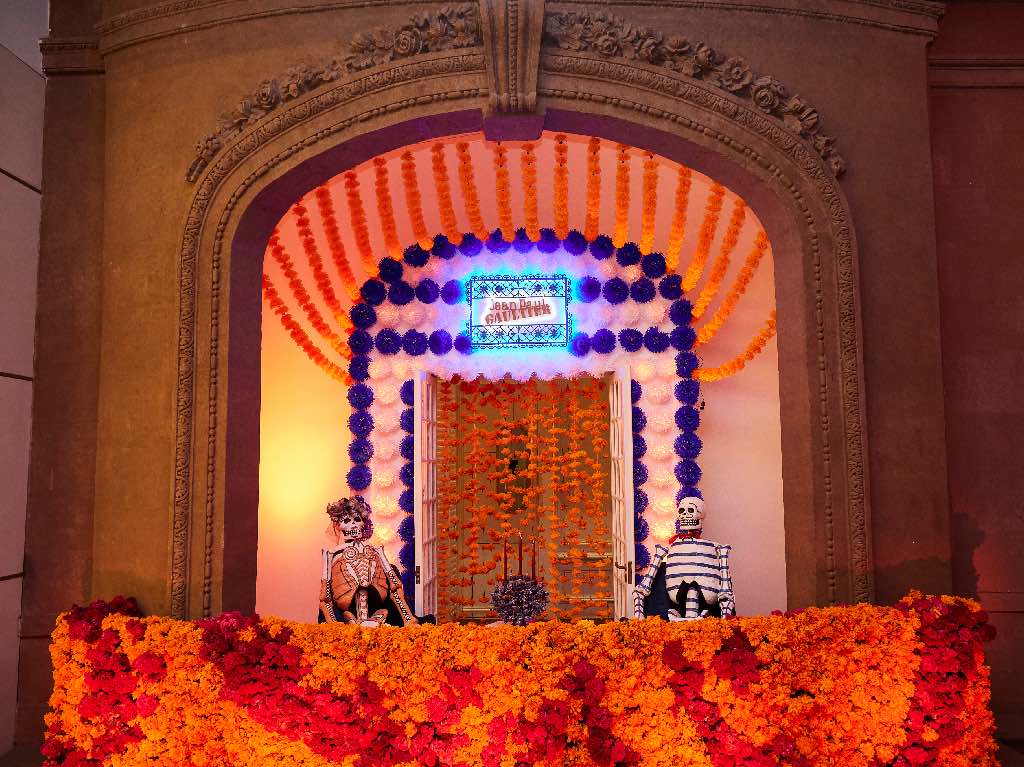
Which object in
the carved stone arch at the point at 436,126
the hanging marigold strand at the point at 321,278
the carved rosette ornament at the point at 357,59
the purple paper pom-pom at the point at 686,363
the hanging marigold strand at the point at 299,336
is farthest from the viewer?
the purple paper pom-pom at the point at 686,363

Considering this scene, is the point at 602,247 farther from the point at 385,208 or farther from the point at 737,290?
the point at 385,208

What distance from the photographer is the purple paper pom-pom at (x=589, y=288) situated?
6.62 meters

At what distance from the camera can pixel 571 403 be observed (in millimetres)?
7020

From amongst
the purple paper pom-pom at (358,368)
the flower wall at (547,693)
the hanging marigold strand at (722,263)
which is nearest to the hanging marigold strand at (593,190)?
the hanging marigold strand at (722,263)

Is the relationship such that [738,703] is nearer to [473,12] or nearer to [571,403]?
[473,12]

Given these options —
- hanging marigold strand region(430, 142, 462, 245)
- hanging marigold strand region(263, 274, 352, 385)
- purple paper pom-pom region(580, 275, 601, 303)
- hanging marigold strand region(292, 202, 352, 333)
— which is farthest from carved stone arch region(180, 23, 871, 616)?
purple paper pom-pom region(580, 275, 601, 303)

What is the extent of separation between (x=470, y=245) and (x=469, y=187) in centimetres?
99

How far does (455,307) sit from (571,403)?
4.25ft

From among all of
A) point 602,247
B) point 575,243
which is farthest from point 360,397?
point 602,247

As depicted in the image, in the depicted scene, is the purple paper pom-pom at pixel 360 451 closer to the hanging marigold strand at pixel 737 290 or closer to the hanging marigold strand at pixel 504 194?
the hanging marigold strand at pixel 504 194

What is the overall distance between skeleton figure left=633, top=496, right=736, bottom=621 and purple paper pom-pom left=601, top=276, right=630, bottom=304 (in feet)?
8.06

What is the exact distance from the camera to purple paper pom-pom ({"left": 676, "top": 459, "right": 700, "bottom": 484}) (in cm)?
640

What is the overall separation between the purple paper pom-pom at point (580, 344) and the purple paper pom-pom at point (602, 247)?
0.67m

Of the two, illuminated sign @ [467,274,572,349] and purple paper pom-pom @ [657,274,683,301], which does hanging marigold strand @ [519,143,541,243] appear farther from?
purple paper pom-pom @ [657,274,683,301]
